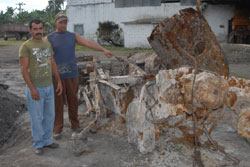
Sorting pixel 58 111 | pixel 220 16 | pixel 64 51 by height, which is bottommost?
pixel 58 111

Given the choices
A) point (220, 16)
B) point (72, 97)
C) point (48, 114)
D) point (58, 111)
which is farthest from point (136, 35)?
point (48, 114)

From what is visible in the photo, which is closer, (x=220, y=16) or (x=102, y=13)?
(x=220, y=16)

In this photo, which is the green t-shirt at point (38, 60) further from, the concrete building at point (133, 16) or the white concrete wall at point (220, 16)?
the white concrete wall at point (220, 16)

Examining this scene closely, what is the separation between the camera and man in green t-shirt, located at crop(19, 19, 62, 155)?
3.40 m

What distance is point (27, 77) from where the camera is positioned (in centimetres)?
337

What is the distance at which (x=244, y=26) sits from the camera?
1761 centimetres

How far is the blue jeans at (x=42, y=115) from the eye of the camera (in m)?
3.55

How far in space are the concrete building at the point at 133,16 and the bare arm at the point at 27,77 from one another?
1834 centimetres

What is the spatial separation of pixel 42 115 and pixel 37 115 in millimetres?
84

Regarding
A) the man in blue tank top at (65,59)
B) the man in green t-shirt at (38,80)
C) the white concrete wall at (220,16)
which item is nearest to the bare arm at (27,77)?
the man in green t-shirt at (38,80)

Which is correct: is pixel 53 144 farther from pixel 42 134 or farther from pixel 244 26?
pixel 244 26

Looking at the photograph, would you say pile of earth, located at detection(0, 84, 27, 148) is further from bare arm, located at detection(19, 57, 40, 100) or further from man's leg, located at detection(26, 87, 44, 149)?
bare arm, located at detection(19, 57, 40, 100)

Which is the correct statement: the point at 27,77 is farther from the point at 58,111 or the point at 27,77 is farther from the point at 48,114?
the point at 58,111

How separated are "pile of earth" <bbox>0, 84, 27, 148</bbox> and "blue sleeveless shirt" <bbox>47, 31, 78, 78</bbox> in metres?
1.86
